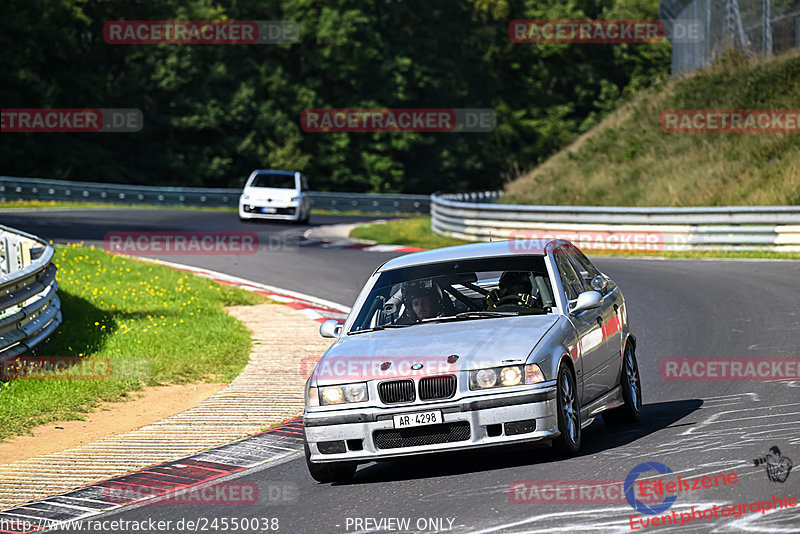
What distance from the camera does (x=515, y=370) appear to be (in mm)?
7762

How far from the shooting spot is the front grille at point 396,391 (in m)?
7.77

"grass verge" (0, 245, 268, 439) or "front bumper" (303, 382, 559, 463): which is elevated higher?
"front bumper" (303, 382, 559, 463)

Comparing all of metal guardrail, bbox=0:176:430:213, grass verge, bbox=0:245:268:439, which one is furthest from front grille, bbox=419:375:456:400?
metal guardrail, bbox=0:176:430:213

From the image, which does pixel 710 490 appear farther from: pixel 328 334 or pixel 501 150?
pixel 501 150

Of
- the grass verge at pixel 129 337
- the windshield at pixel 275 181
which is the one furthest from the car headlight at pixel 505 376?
the windshield at pixel 275 181

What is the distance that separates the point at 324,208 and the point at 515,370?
46.3 m

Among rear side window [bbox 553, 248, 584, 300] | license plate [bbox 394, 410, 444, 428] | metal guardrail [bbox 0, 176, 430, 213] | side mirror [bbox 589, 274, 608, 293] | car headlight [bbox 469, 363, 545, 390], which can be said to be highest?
rear side window [bbox 553, 248, 584, 300]

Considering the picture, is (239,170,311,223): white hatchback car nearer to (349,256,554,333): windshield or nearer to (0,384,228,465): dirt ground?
(0,384,228,465): dirt ground

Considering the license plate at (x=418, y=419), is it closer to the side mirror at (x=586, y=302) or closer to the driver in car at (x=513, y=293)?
the driver in car at (x=513, y=293)

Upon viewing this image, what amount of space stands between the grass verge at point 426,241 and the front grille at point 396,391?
16.5 metres

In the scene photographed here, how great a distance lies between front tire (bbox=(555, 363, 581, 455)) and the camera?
7.86m

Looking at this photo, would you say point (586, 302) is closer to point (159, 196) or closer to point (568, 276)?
point (568, 276)

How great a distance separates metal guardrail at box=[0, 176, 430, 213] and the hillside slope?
14540 millimetres

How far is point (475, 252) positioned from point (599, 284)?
3.47 feet
